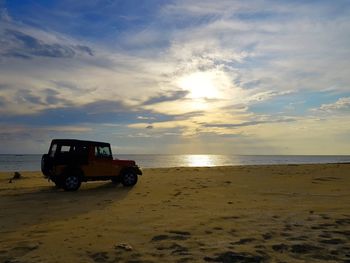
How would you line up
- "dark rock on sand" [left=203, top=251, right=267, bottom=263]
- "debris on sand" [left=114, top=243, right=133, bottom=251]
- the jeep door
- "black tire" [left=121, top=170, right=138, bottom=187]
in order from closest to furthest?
"dark rock on sand" [left=203, top=251, right=267, bottom=263]
"debris on sand" [left=114, top=243, right=133, bottom=251]
the jeep door
"black tire" [left=121, top=170, right=138, bottom=187]

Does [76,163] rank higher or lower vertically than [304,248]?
higher

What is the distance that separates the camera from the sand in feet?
20.6

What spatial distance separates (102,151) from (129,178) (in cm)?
186

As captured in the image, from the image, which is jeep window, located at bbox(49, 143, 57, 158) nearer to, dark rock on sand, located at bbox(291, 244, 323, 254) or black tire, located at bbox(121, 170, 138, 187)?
black tire, located at bbox(121, 170, 138, 187)

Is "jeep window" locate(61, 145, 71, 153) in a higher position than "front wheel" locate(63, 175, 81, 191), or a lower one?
higher

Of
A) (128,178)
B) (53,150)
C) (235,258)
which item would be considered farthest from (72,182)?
(235,258)

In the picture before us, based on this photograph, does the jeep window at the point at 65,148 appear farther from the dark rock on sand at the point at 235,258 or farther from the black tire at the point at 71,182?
the dark rock on sand at the point at 235,258

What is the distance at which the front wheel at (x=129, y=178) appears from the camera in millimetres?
18000

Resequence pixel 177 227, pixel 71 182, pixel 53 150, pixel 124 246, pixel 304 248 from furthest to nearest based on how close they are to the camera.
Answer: pixel 53 150
pixel 71 182
pixel 177 227
pixel 124 246
pixel 304 248

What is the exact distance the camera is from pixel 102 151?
17469mm

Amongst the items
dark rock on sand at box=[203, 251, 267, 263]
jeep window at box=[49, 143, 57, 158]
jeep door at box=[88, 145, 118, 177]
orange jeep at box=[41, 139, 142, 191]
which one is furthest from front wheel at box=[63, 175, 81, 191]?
dark rock on sand at box=[203, 251, 267, 263]

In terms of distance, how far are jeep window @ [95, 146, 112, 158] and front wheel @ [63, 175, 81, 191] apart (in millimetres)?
1421

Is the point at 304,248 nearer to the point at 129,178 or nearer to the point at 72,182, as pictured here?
the point at 72,182

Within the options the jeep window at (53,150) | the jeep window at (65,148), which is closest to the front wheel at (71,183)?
the jeep window at (65,148)
